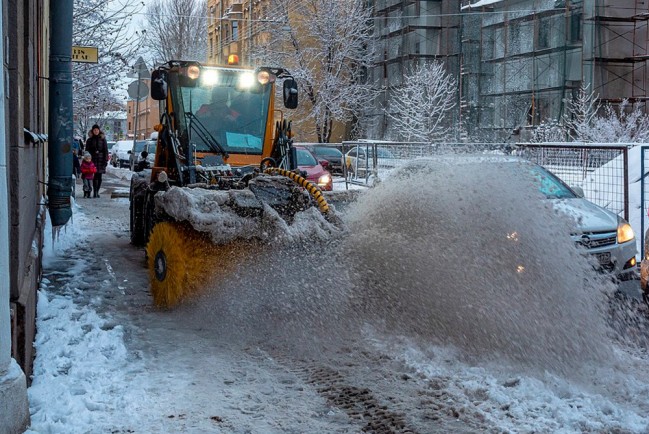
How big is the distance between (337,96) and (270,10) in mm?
7109

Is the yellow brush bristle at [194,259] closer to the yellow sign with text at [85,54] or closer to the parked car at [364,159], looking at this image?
the yellow sign with text at [85,54]

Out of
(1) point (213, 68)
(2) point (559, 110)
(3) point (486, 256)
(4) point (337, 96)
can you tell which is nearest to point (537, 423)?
(3) point (486, 256)

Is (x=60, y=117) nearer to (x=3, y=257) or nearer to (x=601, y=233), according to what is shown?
(x=3, y=257)

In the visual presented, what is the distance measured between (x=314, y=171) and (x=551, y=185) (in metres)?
10.3

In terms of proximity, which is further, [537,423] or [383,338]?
[383,338]

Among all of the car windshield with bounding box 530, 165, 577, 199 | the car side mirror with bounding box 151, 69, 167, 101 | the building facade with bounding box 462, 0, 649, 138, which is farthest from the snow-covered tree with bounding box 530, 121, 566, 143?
the car side mirror with bounding box 151, 69, 167, 101

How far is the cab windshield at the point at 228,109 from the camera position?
9.22 meters

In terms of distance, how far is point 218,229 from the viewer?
6711 millimetres

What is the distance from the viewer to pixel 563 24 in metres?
34.5

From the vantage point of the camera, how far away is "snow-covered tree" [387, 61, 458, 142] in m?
38.1

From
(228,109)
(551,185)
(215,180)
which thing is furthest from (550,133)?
(215,180)

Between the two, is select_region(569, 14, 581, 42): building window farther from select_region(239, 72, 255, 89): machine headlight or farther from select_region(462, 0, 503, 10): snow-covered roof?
select_region(239, 72, 255, 89): machine headlight

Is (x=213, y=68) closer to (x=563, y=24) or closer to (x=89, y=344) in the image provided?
(x=89, y=344)

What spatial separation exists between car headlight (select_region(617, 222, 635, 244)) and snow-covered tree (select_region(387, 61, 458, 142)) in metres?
28.4
